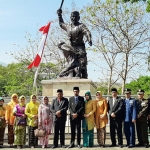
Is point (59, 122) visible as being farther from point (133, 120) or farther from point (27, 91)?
point (27, 91)

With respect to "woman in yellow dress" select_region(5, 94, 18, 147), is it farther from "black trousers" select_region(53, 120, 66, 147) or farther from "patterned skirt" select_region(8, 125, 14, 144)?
"black trousers" select_region(53, 120, 66, 147)

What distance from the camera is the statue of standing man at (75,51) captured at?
11547 mm

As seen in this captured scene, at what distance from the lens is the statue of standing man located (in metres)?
11.5

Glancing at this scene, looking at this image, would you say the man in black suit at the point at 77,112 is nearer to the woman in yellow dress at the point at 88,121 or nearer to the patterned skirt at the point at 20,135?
the woman in yellow dress at the point at 88,121

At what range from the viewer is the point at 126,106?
26.2ft

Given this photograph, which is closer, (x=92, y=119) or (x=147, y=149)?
(x=147, y=149)

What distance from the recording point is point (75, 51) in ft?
38.6

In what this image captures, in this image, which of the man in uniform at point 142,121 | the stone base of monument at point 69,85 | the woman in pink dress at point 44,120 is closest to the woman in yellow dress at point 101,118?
the man in uniform at point 142,121

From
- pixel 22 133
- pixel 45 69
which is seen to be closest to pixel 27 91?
pixel 45 69

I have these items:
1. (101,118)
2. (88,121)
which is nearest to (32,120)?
(88,121)

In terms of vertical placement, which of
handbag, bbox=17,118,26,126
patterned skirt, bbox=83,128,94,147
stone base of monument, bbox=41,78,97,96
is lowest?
patterned skirt, bbox=83,128,94,147

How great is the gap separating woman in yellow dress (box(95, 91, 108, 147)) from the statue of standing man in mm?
3373

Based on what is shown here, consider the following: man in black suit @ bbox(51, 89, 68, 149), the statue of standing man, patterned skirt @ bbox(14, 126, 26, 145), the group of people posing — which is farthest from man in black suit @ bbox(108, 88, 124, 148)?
the statue of standing man

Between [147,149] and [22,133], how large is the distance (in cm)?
329
